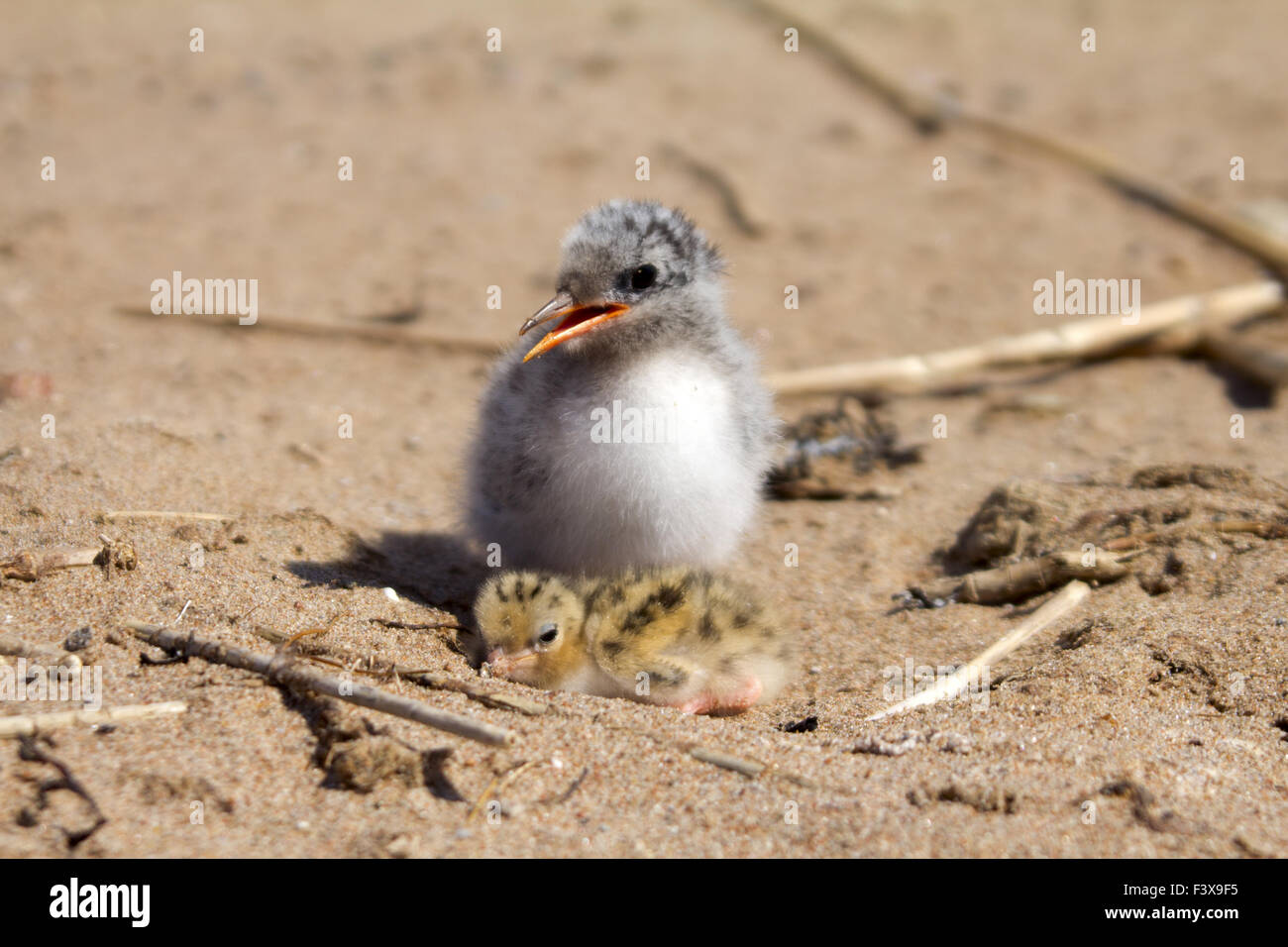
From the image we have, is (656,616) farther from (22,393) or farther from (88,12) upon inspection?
(88,12)

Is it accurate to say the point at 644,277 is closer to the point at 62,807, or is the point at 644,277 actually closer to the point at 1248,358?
the point at 62,807

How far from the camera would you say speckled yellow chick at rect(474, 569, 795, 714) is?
383 cm

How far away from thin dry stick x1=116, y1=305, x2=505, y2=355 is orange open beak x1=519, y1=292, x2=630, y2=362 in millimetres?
3162

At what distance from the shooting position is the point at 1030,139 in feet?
32.8

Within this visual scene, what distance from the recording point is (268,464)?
5.35 meters

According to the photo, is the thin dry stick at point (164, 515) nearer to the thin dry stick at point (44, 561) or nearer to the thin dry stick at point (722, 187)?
the thin dry stick at point (44, 561)

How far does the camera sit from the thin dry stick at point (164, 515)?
4277 millimetres

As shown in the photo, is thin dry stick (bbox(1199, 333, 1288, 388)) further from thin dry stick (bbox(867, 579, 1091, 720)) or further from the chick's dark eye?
the chick's dark eye

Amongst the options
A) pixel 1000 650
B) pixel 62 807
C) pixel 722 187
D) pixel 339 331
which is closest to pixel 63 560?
pixel 62 807

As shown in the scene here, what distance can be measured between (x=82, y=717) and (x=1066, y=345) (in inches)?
225

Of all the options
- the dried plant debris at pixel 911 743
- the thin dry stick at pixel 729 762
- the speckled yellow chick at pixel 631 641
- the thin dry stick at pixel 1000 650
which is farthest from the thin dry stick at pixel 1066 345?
the thin dry stick at pixel 729 762

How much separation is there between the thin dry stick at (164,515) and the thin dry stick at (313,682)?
82 cm

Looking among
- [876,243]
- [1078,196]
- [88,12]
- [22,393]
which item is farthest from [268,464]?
[88,12]

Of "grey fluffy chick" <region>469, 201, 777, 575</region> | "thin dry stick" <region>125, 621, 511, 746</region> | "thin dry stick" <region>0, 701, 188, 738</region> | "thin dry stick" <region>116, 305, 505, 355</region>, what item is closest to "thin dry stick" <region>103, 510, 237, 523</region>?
"thin dry stick" <region>125, 621, 511, 746</region>
